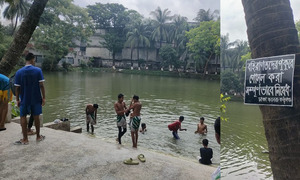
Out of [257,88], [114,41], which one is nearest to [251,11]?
[257,88]

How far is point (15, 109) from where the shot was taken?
299 inches

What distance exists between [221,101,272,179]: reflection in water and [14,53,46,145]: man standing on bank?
11.5 feet

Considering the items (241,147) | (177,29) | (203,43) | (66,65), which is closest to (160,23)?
(177,29)

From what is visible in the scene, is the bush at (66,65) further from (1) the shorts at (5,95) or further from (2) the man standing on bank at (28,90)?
A: (2) the man standing on bank at (28,90)

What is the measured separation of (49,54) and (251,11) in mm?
32245

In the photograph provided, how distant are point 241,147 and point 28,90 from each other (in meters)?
3.67

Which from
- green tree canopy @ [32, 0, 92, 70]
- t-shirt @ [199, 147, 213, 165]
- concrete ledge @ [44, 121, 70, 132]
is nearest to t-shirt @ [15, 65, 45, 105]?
concrete ledge @ [44, 121, 70, 132]

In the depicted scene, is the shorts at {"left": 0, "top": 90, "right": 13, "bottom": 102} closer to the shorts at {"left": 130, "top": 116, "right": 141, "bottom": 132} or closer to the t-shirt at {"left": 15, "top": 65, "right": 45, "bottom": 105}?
the t-shirt at {"left": 15, "top": 65, "right": 45, "bottom": 105}

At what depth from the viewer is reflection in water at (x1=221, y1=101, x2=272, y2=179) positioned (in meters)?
1.87

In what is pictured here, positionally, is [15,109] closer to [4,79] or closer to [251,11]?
[4,79]

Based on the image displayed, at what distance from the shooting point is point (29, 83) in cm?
430

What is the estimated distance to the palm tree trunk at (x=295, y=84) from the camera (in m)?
1.50

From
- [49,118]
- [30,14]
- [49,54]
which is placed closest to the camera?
[30,14]

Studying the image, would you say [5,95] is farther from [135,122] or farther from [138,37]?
[138,37]
